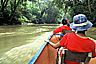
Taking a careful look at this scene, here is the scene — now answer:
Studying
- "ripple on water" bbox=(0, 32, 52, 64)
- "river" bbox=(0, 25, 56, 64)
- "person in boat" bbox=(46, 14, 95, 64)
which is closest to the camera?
"person in boat" bbox=(46, 14, 95, 64)

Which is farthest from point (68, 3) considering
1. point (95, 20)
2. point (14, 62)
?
point (14, 62)

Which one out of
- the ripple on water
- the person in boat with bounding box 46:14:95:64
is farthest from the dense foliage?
Result: the person in boat with bounding box 46:14:95:64

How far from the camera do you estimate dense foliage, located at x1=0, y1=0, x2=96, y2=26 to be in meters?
24.0

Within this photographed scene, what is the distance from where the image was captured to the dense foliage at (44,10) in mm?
23997

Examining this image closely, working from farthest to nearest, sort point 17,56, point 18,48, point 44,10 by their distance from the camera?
point 44,10 < point 18,48 < point 17,56

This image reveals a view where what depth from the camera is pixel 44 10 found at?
185ft

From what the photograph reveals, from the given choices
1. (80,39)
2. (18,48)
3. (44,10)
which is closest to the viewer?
(80,39)

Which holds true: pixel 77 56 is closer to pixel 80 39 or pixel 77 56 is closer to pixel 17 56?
pixel 80 39

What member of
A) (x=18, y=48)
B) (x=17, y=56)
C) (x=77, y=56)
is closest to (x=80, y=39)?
(x=77, y=56)

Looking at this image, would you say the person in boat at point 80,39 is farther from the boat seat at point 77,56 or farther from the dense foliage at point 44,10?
the dense foliage at point 44,10

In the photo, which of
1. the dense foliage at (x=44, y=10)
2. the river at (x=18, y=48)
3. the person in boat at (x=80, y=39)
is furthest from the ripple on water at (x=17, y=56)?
the dense foliage at (x=44, y=10)

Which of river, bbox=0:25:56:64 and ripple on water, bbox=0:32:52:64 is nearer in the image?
ripple on water, bbox=0:32:52:64

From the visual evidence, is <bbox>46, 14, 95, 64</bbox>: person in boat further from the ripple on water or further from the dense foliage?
the dense foliage

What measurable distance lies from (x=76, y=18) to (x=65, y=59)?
68 cm
